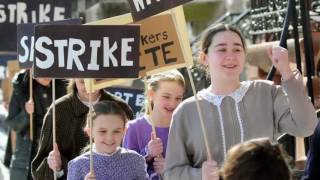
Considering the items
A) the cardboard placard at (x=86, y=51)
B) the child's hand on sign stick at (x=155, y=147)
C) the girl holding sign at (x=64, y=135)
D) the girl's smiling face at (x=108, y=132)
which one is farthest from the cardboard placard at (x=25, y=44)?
the girl's smiling face at (x=108, y=132)

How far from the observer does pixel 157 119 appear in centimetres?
658

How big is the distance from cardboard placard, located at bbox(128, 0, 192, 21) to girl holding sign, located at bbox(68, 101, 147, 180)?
0.62 metres

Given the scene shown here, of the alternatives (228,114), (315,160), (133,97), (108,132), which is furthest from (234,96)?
(133,97)

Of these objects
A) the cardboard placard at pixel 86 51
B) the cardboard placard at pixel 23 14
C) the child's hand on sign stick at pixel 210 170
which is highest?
the cardboard placard at pixel 23 14

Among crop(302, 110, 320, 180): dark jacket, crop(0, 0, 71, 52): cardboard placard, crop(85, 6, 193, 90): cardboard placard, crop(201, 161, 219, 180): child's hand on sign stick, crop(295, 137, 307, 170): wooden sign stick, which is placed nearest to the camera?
crop(302, 110, 320, 180): dark jacket

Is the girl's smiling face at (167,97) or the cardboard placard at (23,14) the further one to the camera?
the cardboard placard at (23,14)

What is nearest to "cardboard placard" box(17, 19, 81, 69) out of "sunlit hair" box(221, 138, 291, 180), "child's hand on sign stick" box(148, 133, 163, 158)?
"child's hand on sign stick" box(148, 133, 163, 158)

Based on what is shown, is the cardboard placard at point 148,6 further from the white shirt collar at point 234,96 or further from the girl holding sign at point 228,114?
the white shirt collar at point 234,96

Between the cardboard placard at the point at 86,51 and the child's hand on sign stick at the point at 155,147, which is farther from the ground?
the cardboard placard at the point at 86,51

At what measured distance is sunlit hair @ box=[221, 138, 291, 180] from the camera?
397 cm

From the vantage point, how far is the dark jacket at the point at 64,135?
6.91 m

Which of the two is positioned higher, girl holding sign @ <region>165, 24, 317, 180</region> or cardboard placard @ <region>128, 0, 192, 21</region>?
cardboard placard @ <region>128, 0, 192, 21</region>

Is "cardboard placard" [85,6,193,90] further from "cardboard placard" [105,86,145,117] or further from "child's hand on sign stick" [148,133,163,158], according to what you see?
"cardboard placard" [105,86,145,117]

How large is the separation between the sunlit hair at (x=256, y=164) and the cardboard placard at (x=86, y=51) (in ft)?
6.61
